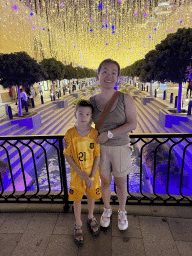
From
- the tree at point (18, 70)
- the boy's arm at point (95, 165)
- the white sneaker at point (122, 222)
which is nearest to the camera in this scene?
the boy's arm at point (95, 165)

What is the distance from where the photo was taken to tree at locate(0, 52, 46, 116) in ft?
26.6

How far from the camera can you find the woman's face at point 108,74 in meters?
1.44

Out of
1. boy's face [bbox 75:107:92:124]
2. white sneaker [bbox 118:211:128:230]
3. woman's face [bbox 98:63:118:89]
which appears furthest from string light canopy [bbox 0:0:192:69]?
white sneaker [bbox 118:211:128:230]

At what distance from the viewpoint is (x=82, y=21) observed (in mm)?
16031

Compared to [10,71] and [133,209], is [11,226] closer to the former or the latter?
[133,209]

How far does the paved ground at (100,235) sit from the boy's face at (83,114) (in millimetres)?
1192

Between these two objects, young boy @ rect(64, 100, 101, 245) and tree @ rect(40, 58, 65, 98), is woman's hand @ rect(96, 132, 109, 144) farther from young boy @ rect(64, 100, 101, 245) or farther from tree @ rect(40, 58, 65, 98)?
tree @ rect(40, 58, 65, 98)

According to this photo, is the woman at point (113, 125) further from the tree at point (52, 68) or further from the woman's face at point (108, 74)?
the tree at point (52, 68)

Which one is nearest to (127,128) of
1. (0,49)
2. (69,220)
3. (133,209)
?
(133,209)

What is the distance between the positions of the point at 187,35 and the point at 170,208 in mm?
7813

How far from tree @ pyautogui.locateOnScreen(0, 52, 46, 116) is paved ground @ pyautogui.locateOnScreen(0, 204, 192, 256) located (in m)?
7.78

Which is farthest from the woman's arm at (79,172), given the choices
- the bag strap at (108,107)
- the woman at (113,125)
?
the bag strap at (108,107)

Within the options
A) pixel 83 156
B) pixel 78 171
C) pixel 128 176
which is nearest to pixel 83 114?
pixel 83 156

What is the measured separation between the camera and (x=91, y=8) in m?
13.8
